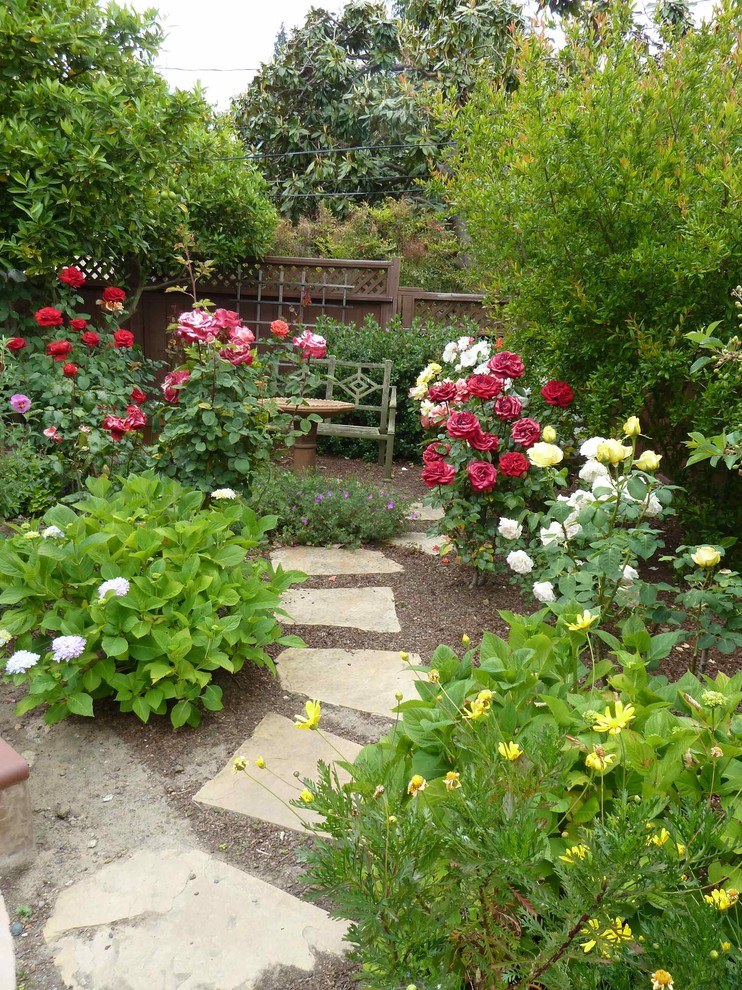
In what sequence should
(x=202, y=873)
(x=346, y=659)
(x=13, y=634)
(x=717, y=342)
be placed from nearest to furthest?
(x=202, y=873), (x=717, y=342), (x=13, y=634), (x=346, y=659)

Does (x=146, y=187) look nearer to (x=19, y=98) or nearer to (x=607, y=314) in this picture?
(x=19, y=98)

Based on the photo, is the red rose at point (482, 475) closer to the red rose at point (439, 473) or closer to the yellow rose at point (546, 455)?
the red rose at point (439, 473)

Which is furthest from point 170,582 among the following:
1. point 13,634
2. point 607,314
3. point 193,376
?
point 607,314

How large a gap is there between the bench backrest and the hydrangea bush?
276 centimetres

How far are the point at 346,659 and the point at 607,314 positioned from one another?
5.43ft

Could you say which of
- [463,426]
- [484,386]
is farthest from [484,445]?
[484,386]

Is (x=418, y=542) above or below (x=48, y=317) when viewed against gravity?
below

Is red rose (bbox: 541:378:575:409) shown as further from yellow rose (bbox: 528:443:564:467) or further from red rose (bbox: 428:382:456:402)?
yellow rose (bbox: 528:443:564:467)

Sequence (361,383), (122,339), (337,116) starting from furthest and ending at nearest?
1. (337,116)
2. (361,383)
3. (122,339)

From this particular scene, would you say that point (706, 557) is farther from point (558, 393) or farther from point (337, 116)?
point (337, 116)

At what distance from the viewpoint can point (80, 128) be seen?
4281 mm

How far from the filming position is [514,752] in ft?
3.43

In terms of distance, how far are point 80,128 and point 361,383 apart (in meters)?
3.00

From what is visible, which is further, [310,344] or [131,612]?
[310,344]
